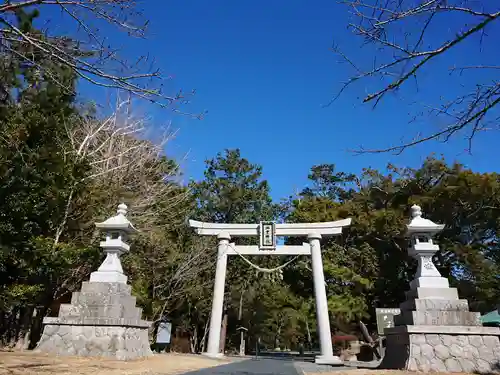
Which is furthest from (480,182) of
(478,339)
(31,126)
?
(31,126)

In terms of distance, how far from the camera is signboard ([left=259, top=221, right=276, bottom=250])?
43.5 ft

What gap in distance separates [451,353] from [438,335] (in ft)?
→ 1.25

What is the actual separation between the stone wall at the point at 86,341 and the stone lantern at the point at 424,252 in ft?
20.9

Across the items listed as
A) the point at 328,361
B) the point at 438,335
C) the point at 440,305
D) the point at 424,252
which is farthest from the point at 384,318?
the point at 438,335

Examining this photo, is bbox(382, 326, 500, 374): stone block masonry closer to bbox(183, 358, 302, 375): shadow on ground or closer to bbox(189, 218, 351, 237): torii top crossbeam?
bbox(183, 358, 302, 375): shadow on ground

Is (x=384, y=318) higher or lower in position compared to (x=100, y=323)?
higher

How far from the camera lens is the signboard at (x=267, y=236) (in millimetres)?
13266

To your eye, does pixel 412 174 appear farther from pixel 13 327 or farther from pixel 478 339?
pixel 13 327

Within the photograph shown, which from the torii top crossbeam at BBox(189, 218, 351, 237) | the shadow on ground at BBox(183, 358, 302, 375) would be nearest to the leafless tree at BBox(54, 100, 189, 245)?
the torii top crossbeam at BBox(189, 218, 351, 237)

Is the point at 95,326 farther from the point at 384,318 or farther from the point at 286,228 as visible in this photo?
the point at 384,318

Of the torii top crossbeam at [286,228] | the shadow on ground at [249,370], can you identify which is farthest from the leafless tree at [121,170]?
the shadow on ground at [249,370]

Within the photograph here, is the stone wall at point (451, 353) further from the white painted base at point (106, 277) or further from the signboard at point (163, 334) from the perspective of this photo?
the signboard at point (163, 334)

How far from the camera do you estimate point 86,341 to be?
7715mm

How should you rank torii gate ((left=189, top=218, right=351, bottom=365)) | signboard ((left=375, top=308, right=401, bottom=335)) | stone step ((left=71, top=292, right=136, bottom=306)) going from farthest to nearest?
torii gate ((left=189, top=218, right=351, bottom=365)), signboard ((left=375, top=308, right=401, bottom=335)), stone step ((left=71, top=292, right=136, bottom=306))
